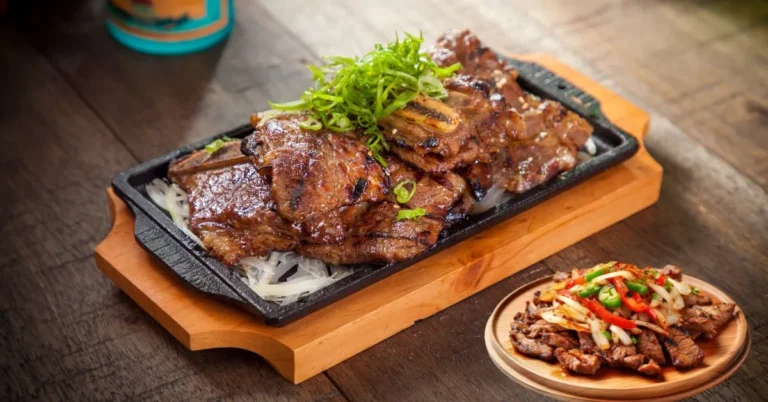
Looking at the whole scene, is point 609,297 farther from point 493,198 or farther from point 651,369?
point 493,198

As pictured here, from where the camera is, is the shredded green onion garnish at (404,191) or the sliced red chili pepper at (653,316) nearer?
the sliced red chili pepper at (653,316)

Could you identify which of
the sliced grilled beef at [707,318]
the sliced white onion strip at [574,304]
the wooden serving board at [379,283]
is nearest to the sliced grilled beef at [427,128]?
the wooden serving board at [379,283]

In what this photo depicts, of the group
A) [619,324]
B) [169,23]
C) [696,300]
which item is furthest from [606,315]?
[169,23]

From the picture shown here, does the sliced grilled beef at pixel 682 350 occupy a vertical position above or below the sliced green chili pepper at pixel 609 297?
below

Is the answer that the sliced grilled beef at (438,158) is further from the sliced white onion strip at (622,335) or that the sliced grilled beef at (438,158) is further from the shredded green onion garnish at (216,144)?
the sliced white onion strip at (622,335)

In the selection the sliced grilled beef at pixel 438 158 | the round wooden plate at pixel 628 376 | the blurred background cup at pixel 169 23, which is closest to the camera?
the round wooden plate at pixel 628 376

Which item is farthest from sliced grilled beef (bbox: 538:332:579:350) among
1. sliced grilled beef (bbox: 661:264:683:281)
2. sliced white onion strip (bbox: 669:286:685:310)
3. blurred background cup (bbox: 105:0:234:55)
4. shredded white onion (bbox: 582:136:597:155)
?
blurred background cup (bbox: 105:0:234:55)

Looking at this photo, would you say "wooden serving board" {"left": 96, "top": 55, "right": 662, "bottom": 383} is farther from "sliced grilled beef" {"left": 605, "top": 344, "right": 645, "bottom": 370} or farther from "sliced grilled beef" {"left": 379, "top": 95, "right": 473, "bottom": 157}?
"sliced grilled beef" {"left": 605, "top": 344, "right": 645, "bottom": 370}
